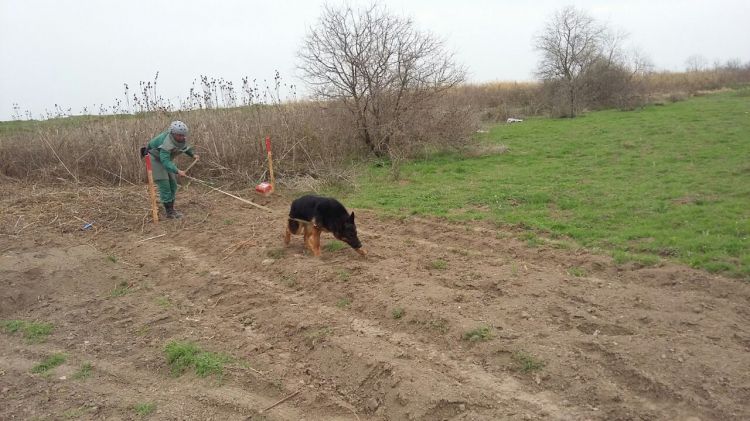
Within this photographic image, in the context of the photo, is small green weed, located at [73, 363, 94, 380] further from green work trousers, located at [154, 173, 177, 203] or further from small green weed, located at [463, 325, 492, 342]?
green work trousers, located at [154, 173, 177, 203]

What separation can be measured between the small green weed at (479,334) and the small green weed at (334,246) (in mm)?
3548

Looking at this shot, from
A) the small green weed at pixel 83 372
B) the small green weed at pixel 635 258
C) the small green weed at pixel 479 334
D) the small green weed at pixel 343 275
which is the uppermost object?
the small green weed at pixel 343 275

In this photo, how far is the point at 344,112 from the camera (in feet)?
62.0

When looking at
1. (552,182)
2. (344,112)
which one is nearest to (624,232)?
(552,182)

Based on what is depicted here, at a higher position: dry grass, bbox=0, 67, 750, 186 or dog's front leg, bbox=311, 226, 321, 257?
dry grass, bbox=0, 67, 750, 186

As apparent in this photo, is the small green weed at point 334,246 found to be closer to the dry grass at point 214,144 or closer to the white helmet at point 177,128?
the white helmet at point 177,128

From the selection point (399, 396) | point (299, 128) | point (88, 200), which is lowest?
point (399, 396)

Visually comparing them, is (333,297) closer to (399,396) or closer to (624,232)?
(399,396)

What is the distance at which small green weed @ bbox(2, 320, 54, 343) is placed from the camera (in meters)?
5.95

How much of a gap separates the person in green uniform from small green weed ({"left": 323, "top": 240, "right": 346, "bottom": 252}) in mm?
3506

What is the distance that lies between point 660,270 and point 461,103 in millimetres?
14922

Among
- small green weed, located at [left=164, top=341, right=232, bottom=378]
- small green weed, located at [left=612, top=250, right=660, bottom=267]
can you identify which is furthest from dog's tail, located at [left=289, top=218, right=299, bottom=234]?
small green weed, located at [left=612, top=250, right=660, bottom=267]

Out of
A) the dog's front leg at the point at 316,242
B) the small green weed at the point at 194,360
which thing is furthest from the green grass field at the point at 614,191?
the small green weed at the point at 194,360

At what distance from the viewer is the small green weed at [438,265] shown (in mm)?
7098
